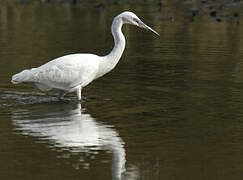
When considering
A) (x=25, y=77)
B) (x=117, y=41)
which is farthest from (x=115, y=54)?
(x=25, y=77)

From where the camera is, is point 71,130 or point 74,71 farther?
point 74,71

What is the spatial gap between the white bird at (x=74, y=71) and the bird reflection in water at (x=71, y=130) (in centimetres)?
45

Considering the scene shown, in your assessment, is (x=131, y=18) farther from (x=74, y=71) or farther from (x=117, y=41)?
(x=74, y=71)

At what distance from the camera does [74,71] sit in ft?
43.2

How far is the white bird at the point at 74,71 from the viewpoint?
43.2 ft

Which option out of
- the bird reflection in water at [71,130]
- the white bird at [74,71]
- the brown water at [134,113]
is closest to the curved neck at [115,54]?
the white bird at [74,71]

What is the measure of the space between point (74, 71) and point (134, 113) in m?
1.52

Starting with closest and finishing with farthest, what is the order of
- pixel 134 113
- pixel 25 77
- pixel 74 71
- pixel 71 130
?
pixel 71 130, pixel 134 113, pixel 74 71, pixel 25 77

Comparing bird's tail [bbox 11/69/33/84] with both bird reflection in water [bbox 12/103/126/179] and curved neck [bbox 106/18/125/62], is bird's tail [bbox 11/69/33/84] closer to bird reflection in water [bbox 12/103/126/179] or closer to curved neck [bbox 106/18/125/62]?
bird reflection in water [bbox 12/103/126/179]

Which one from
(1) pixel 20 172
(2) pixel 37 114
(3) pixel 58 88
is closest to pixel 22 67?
(3) pixel 58 88

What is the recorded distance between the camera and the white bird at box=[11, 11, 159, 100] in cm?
1317

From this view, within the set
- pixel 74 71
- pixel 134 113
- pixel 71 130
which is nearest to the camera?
pixel 71 130

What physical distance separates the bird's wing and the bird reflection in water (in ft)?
1.53

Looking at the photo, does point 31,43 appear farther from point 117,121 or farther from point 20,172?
point 20,172
